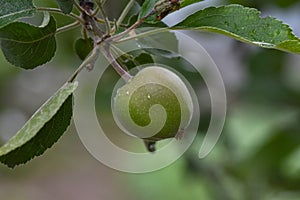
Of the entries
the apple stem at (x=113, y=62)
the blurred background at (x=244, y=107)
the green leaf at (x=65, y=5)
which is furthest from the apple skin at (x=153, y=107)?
the blurred background at (x=244, y=107)

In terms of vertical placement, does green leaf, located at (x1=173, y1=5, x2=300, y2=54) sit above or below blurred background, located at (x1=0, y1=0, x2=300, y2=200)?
above

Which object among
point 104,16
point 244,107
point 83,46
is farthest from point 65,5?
point 244,107

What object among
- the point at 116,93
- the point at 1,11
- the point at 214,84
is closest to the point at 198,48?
the point at 214,84

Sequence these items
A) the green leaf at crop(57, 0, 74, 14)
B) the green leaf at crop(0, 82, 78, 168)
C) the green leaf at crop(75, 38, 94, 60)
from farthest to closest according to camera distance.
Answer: the green leaf at crop(75, 38, 94, 60), the green leaf at crop(57, 0, 74, 14), the green leaf at crop(0, 82, 78, 168)

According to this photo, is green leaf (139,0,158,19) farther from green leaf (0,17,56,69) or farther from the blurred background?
the blurred background

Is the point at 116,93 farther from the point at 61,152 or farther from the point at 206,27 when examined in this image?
the point at 61,152

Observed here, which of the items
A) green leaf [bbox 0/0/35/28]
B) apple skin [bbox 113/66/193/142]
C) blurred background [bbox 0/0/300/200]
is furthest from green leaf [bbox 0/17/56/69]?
blurred background [bbox 0/0/300/200]

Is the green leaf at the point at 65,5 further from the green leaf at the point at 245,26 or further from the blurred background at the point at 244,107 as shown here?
the blurred background at the point at 244,107
